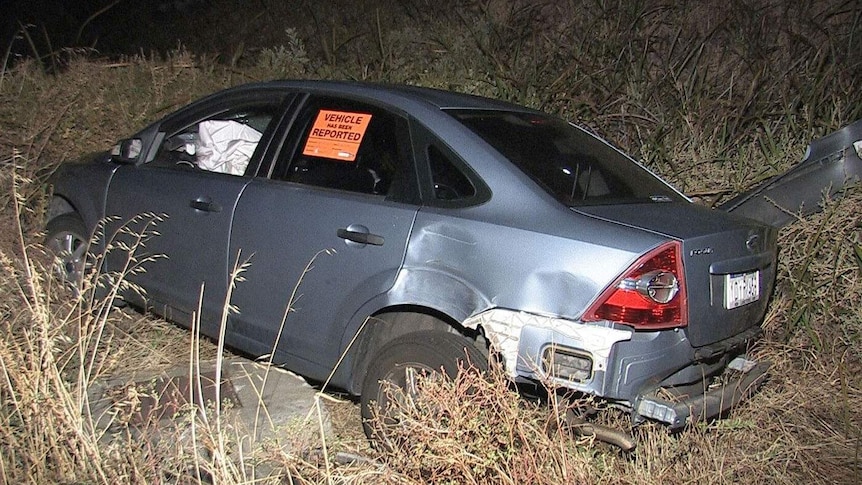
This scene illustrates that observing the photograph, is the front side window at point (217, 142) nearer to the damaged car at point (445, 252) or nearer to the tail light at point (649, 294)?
the damaged car at point (445, 252)

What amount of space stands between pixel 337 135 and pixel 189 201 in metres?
0.96

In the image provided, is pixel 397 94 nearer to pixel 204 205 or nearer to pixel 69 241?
pixel 204 205

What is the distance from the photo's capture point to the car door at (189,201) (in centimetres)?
425

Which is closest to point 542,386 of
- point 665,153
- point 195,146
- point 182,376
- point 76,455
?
point 76,455

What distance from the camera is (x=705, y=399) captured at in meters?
3.25

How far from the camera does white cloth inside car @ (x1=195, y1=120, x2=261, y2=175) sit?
4742 mm

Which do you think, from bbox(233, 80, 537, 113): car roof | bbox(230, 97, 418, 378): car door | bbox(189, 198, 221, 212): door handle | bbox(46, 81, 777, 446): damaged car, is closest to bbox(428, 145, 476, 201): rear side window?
bbox(46, 81, 777, 446): damaged car

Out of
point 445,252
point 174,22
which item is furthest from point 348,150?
point 174,22

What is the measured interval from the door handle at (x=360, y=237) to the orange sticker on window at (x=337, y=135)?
0.41 m

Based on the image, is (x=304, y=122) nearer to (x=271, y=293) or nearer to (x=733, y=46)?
(x=271, y=293)

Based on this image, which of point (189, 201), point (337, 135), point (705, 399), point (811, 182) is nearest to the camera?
point (705, 399)

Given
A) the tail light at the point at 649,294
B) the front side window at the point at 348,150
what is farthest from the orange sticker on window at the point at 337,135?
the tail light at the point at 649,294

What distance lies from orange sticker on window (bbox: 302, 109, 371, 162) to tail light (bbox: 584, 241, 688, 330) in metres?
1.48

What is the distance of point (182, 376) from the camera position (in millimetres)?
4277
